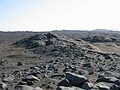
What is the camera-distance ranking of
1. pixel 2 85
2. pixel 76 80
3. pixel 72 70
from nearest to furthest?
pixel 76 80
pixel 2 85
pixel 72 70

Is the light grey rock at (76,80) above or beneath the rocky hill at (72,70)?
above

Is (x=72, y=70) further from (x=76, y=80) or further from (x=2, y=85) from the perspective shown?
(x=2, y=85)

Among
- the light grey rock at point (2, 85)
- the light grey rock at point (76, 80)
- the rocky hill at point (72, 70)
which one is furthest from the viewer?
the light grey rock at point (2, 85)

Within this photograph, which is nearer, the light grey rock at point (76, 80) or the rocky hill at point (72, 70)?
the rocky hill at point (72, 70)

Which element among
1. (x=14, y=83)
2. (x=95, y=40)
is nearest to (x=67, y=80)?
(x=14, y=83)

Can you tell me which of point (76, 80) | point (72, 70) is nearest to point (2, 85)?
point (76, 80)

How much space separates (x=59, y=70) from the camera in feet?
63.2

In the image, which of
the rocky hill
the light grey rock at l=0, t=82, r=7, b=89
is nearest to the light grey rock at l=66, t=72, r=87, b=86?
the rocky hill

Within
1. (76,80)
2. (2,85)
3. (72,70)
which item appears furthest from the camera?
(72,70)

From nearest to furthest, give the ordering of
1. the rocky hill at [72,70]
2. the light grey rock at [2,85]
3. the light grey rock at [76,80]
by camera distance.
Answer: the rocky hill at [72,70], the light grey rock at [76,80], the light grey rock at [2,85]

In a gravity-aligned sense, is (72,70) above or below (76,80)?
below

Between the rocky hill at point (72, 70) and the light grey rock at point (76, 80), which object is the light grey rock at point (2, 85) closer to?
the rocky hill at point (72, 70)

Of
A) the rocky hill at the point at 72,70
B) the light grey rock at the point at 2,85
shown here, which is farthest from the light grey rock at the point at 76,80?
the light grey rock at the point at 2,85

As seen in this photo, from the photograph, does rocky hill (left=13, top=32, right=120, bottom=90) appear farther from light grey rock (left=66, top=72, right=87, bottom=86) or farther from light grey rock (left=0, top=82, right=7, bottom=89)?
light grey rock (left=0, top=82, right=7, bottom=89)
